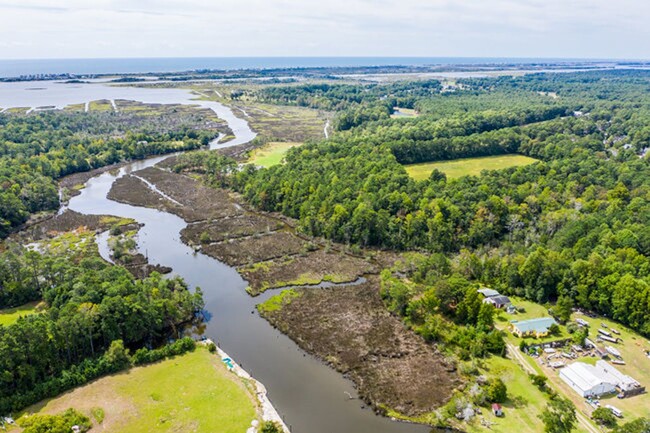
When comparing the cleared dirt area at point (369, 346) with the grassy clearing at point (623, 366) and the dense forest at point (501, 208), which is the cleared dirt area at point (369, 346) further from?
the dense forest at point (501, 208)

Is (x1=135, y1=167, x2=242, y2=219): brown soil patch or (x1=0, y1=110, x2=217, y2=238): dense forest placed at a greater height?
(x1=0, y1=110, x2=217, y2=238): dense forest

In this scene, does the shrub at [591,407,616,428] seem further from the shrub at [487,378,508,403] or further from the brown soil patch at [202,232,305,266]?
the brown soil patch at [202,232,305,266]

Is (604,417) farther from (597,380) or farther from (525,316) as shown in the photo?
(525,316)

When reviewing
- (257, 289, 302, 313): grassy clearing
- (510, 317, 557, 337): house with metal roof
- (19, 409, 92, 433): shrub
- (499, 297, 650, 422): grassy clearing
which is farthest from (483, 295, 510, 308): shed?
(19, 409, 92, 433): shrub

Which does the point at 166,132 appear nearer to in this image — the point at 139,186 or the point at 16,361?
the point at 139,186

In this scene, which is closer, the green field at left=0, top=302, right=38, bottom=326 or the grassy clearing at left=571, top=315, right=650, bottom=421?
the grassy clearing at left=571, top=315, right=650, bottom=421

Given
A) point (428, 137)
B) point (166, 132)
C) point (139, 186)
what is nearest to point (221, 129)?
point (166, 132)

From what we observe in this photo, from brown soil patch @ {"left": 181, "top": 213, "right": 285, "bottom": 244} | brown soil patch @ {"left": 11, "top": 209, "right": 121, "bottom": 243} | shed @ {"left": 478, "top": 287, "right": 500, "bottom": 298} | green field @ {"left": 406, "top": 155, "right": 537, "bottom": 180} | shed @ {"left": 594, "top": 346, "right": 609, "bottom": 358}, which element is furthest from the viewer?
green field @ {"left": 406, "top": 155, "right": 537, "bottom": 180}
